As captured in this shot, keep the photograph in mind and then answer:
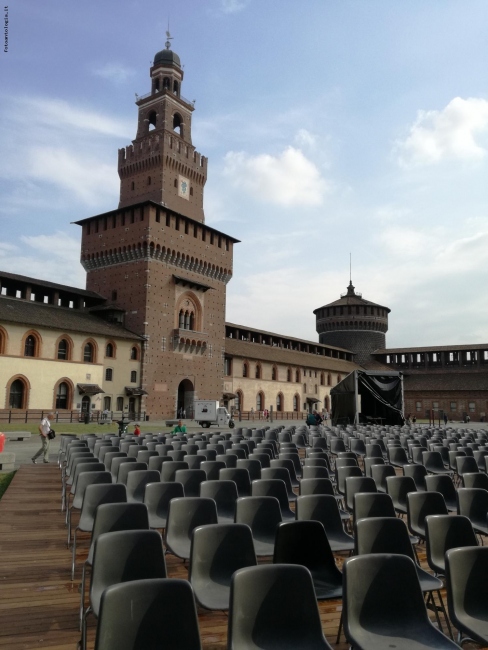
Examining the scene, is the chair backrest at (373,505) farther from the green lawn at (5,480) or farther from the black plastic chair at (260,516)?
the green lawn at (5,480)

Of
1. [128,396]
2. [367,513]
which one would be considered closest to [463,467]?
[367,513]

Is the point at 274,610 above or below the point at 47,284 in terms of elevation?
below

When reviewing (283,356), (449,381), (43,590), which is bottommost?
(43,590)

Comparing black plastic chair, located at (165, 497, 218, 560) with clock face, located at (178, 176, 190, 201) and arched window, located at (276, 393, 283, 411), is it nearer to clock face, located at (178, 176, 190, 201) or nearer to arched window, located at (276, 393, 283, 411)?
clock face, located at (178, 176, 190, 201)

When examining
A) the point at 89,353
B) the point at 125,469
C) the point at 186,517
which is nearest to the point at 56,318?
the point at 89,353

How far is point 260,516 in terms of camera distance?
5.22 m

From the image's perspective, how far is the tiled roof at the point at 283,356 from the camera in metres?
51.4

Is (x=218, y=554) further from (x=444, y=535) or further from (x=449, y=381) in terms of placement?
(x=449, y=381)

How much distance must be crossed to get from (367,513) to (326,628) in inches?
57.7

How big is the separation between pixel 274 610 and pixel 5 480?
406 inches

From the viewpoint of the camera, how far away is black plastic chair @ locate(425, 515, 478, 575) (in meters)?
4.36

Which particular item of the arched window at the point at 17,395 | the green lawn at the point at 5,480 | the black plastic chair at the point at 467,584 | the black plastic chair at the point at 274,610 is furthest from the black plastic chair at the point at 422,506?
the arched window at the point at 17,395

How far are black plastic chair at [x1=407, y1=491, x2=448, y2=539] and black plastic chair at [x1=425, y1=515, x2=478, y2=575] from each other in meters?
1.15

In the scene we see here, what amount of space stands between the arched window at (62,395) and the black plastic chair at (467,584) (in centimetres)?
3480
